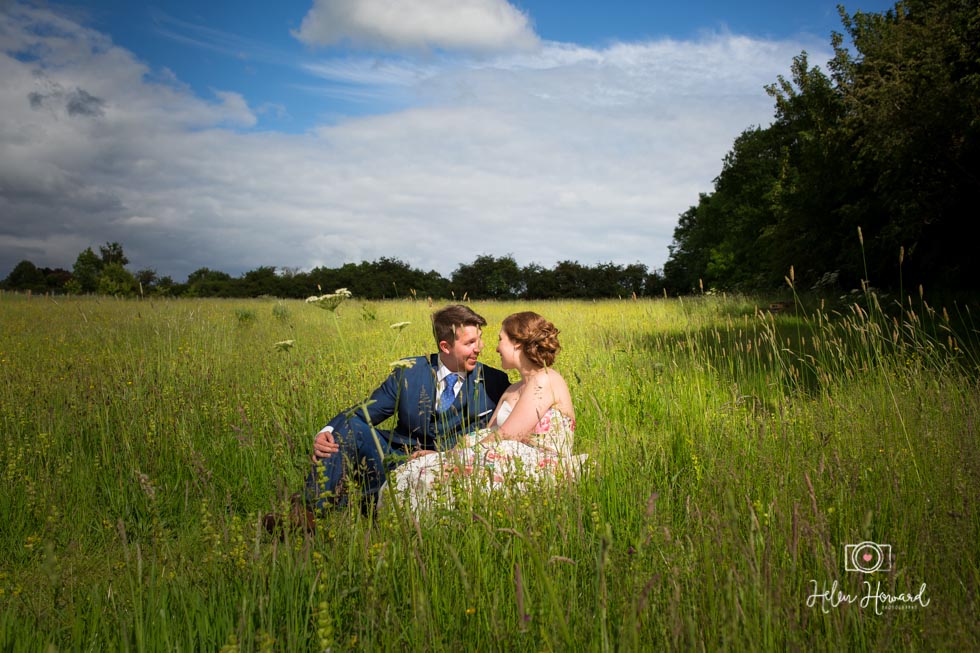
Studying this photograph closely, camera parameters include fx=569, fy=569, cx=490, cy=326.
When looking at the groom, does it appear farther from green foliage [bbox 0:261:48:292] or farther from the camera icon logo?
green foliage [bbox 0:261:48:292]

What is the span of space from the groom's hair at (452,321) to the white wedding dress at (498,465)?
0.68 m

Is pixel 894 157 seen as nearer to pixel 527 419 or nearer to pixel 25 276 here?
pixel 527 419

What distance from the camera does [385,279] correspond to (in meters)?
47.2

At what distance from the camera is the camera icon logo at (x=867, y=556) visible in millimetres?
2295

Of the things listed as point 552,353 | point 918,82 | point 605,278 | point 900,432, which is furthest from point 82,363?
point 605,278

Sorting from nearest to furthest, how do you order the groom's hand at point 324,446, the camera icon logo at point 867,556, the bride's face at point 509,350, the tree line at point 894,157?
the camera icon logo at point 867,556
the groom's hand at point 324,446
the bride's face at point 509,350
the tree line at point 894,157

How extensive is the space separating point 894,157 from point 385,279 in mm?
38998

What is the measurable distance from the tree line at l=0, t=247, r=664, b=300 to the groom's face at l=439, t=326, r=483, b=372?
121 ft

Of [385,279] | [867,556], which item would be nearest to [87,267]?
[385,279]

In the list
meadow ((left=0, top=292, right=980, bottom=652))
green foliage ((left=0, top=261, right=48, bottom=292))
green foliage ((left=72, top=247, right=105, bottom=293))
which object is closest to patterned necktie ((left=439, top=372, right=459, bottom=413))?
meadow ((left=0, top=292, right=980, bottom=652))

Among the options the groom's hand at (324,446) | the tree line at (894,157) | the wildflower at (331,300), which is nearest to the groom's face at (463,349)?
the wildflower at (331,300)

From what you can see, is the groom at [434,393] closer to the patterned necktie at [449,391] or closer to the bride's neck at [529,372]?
the patterned necktie at [449,391]

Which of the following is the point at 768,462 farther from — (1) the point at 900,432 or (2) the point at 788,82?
(2) the point at 788,82

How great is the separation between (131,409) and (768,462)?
17.0 feet
